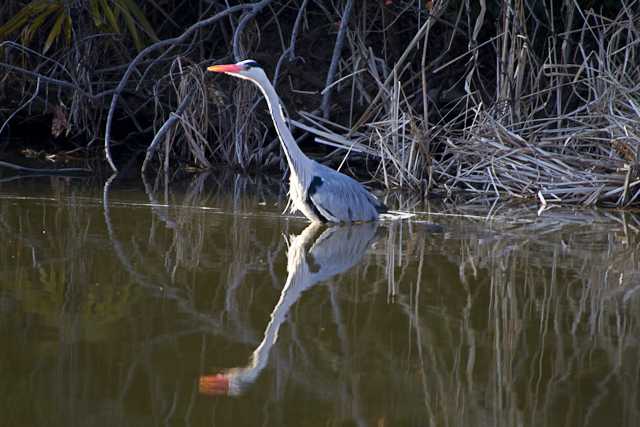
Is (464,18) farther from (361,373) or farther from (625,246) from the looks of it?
(361,373)

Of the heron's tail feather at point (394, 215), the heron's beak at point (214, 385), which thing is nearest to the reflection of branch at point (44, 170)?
the heron's tail feather at point (394, 215)

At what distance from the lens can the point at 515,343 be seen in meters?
3.44

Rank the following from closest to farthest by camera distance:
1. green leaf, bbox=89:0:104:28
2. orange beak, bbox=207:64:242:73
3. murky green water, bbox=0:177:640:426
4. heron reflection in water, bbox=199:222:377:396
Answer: murky green water, bbox=0:177:640:426, heron reflection in water, bbox=199:222:377:396, orange beak, bbox=207:64:242:73, green leaf, bbox=89:0:104:28

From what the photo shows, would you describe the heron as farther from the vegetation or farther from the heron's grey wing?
the vegetation

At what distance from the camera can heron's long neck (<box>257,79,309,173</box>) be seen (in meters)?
6.11

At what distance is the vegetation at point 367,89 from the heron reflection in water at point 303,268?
5.42 feet

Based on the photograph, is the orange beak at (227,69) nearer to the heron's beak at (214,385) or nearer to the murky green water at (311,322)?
the murky green water at (311,322)

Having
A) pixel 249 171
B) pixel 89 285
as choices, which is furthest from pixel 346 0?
pixel 89 285

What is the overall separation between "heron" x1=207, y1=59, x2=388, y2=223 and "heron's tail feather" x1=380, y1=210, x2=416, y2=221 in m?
0.07

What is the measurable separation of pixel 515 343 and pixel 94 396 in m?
1.39

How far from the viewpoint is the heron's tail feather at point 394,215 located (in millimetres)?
6188

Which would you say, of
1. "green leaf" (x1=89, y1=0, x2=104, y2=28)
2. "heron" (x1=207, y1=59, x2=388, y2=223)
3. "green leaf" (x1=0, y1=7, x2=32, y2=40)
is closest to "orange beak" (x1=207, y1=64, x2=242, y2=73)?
"heron" (x1=207, y1=59, x2=388, y2=223)

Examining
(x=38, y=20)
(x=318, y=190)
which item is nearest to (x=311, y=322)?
(x=318, y=190)

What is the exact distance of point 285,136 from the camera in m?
6.20
